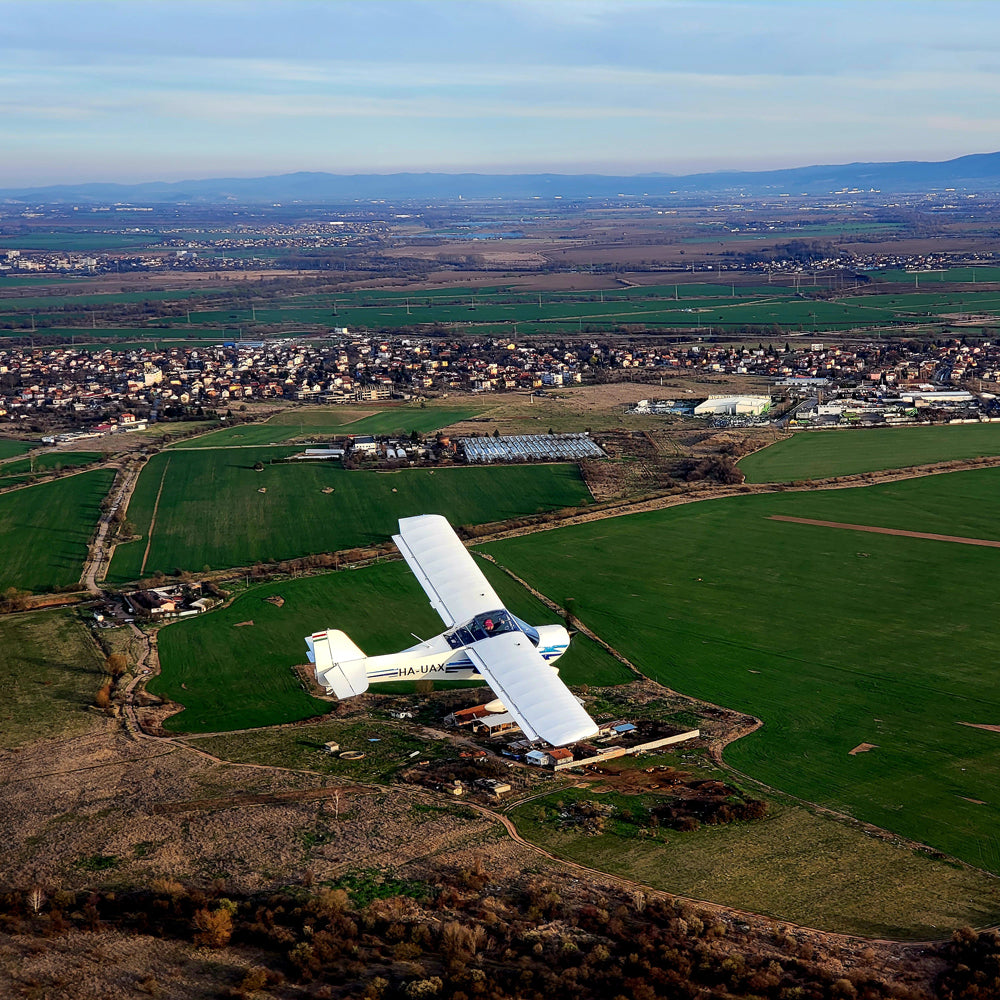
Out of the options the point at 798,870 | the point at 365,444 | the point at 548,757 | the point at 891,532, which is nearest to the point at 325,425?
the point at 365,444

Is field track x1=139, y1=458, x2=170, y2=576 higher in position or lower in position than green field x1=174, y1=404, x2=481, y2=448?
lower

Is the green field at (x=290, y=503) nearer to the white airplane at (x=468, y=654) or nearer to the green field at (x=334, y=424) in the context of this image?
the green field at (x=334, y=424)

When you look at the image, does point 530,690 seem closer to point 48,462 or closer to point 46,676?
point 46,676

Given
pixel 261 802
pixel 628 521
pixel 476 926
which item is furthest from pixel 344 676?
pixel 628 521

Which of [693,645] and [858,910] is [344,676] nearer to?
[693,645]

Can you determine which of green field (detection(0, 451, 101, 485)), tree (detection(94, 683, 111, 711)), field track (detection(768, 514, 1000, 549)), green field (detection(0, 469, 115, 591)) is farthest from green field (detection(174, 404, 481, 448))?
tree (detection(94, 683, 111, 711))

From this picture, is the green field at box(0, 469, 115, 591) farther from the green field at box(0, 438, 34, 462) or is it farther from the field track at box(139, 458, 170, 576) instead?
the green field at box(0, 438, 34, 462)

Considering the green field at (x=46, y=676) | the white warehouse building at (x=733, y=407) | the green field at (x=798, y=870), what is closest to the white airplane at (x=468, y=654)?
the green field at (x=798, y=870)
